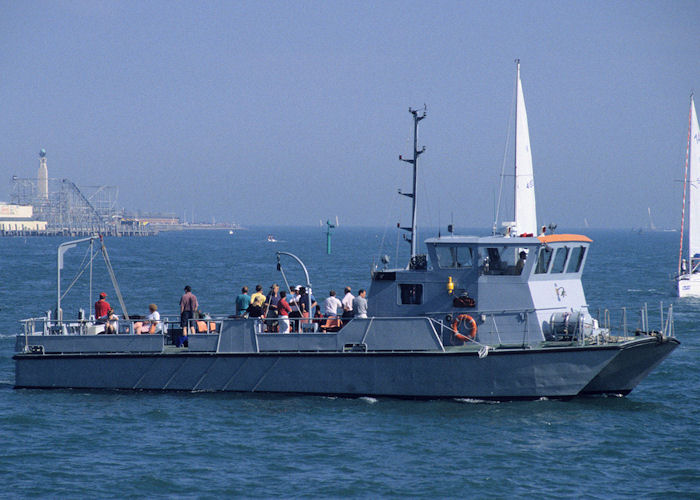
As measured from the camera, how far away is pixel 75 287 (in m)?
51.7

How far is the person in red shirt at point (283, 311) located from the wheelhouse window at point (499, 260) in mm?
4371

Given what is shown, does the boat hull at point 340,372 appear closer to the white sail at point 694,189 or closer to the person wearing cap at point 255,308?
the person wearing cap at point 255,308

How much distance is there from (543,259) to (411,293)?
298 centimetres

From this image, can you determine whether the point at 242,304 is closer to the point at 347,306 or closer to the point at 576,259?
the point at 347,306

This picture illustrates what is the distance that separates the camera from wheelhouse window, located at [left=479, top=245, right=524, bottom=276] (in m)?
18.5

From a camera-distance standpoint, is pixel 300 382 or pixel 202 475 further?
pixel 300 382

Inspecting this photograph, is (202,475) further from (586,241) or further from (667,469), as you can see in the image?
(586,241)

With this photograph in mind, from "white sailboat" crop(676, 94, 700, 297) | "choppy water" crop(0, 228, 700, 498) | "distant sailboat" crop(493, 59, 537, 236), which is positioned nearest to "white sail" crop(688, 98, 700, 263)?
"white sailboat" crop(676, 94, 700, 297)

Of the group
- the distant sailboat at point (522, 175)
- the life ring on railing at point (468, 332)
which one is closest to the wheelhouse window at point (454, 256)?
the life ring on railing at point (468, 332)

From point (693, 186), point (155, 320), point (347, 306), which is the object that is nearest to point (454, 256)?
point (347, 306)

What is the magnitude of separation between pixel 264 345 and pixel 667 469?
8.59m

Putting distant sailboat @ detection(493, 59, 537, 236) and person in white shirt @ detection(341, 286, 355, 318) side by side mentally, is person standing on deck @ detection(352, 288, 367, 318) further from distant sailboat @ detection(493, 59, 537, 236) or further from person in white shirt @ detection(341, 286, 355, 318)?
distant sailboat @ detection(493, 59, 537, 236)

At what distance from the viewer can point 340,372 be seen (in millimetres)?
18359

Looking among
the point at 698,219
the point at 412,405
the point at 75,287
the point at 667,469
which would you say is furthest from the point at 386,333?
the point at 698,219
